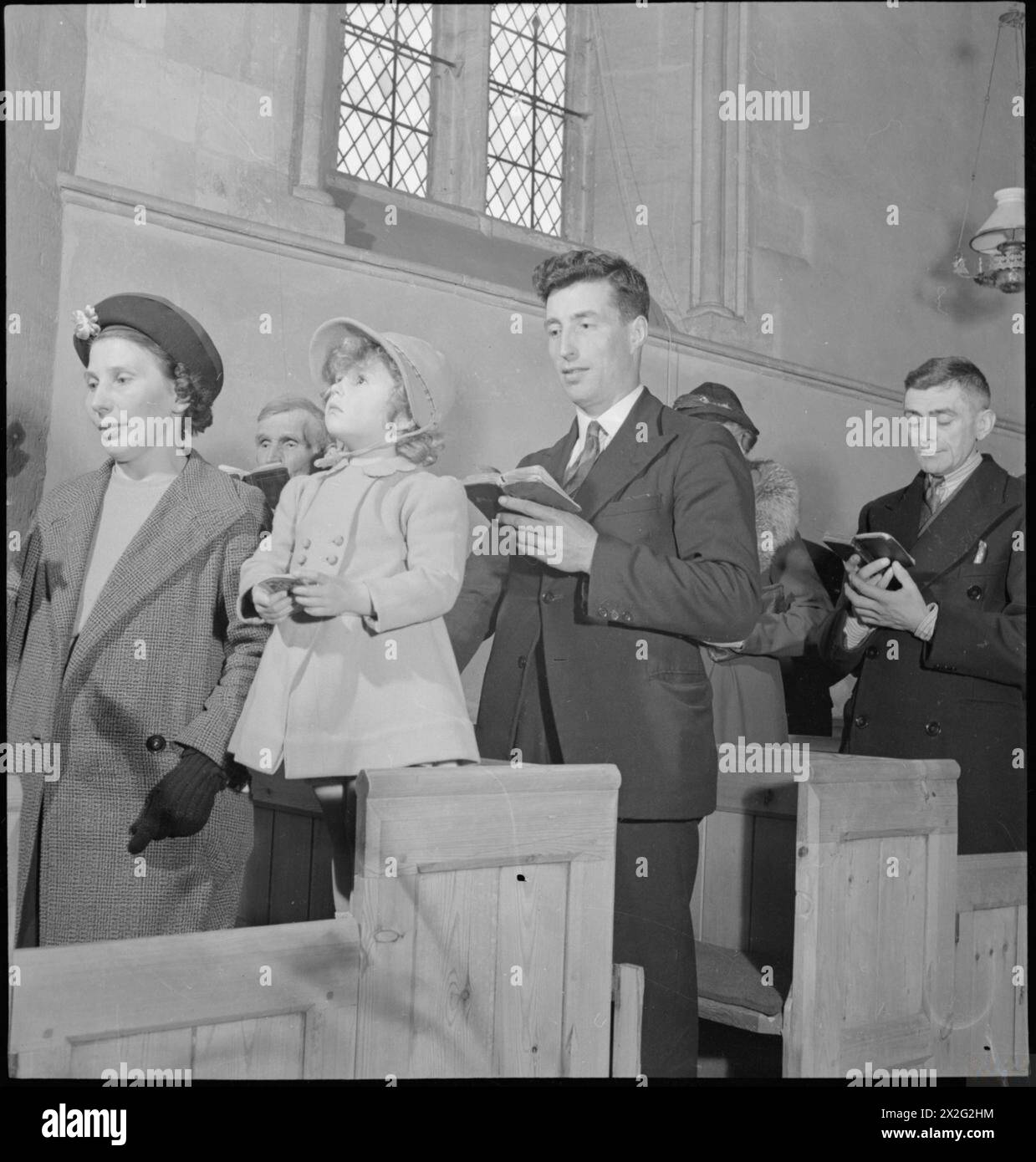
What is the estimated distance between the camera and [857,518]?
139 inches

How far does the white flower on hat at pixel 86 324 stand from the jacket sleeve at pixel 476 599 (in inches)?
32.2

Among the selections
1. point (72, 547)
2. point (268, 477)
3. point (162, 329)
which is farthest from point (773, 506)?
point (72, 547)

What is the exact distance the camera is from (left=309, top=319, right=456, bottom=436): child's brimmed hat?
112 inches

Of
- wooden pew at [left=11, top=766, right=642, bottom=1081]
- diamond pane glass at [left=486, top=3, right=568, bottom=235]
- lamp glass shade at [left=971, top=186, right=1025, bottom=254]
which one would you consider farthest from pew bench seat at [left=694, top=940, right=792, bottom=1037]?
lamp glass shade at [left=971, top=186, right=1025, bottom=254]

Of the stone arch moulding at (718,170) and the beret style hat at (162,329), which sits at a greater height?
the stone arch moulding at (718,170)

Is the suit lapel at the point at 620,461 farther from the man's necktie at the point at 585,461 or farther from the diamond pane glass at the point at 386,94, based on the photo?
the diamond pane glass at the point at 386,94

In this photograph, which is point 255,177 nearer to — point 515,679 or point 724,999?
point 515,679

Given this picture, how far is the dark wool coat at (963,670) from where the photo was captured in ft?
11.4

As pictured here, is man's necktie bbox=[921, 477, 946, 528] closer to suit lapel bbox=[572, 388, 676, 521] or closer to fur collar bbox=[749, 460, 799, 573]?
fur collar bbox=[749, 460, 799, 573]

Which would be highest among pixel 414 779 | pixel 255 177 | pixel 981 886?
pixel 255 177

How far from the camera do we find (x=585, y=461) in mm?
3072

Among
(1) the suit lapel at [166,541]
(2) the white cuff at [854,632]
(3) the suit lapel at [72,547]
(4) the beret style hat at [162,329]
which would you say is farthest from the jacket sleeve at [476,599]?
(2) the white cuff at [854,632]
